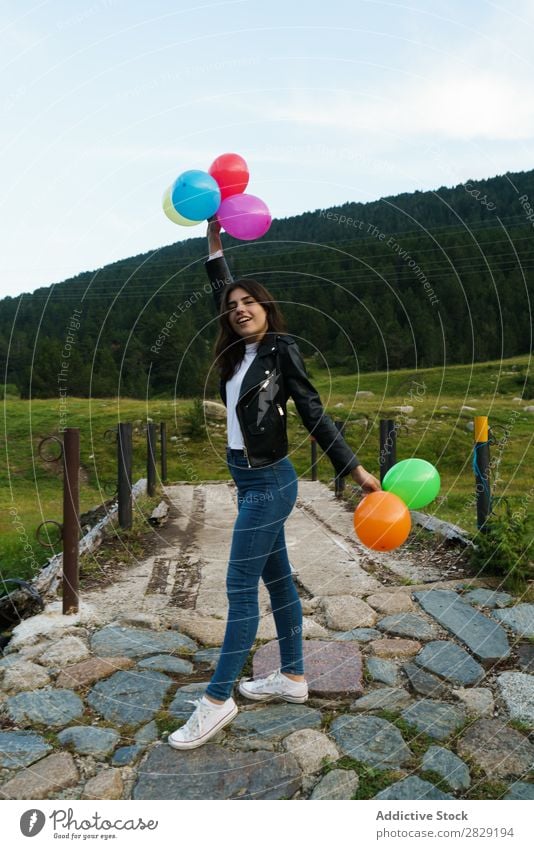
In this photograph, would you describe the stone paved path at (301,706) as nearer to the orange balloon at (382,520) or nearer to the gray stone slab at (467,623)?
the gray stone slab at (467,623)

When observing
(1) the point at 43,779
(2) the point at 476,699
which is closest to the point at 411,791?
(2) the point at 476,699

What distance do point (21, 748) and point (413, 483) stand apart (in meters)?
2.04

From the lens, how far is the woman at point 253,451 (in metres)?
2.79

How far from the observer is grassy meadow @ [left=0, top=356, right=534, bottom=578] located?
1002 centimetres

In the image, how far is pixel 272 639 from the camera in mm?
3975

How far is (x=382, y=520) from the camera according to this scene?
9.54 feet

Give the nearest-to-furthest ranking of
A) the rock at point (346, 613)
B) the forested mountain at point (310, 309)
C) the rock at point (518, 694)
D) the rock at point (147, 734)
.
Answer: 1. the rock at point (147, 734)
2. the rock at point (518, 694)
3. the rock at point (346, 613)
4. the forested mountain at point (310, 309)

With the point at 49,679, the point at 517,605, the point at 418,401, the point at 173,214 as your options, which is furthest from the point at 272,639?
the point at 418,401

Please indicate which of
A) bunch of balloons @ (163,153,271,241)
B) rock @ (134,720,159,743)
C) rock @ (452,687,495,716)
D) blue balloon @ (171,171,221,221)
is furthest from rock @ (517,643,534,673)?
blue balloon @ (171,171,221,221)

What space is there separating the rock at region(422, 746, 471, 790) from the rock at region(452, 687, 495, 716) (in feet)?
1.38

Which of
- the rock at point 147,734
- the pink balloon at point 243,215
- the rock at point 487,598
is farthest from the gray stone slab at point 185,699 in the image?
the pink balloon at point 243,215

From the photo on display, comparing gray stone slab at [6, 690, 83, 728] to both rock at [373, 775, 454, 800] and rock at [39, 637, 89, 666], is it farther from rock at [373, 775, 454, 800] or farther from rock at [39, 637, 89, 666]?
rock at [373, 775, 454, 800]

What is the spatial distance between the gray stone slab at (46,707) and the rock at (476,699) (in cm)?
179

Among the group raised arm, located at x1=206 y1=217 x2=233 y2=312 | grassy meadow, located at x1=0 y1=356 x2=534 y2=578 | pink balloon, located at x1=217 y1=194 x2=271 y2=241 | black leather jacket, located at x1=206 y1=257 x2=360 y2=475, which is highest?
pink balloon, located at x1=217 y1=194 x2=271 y2=241
